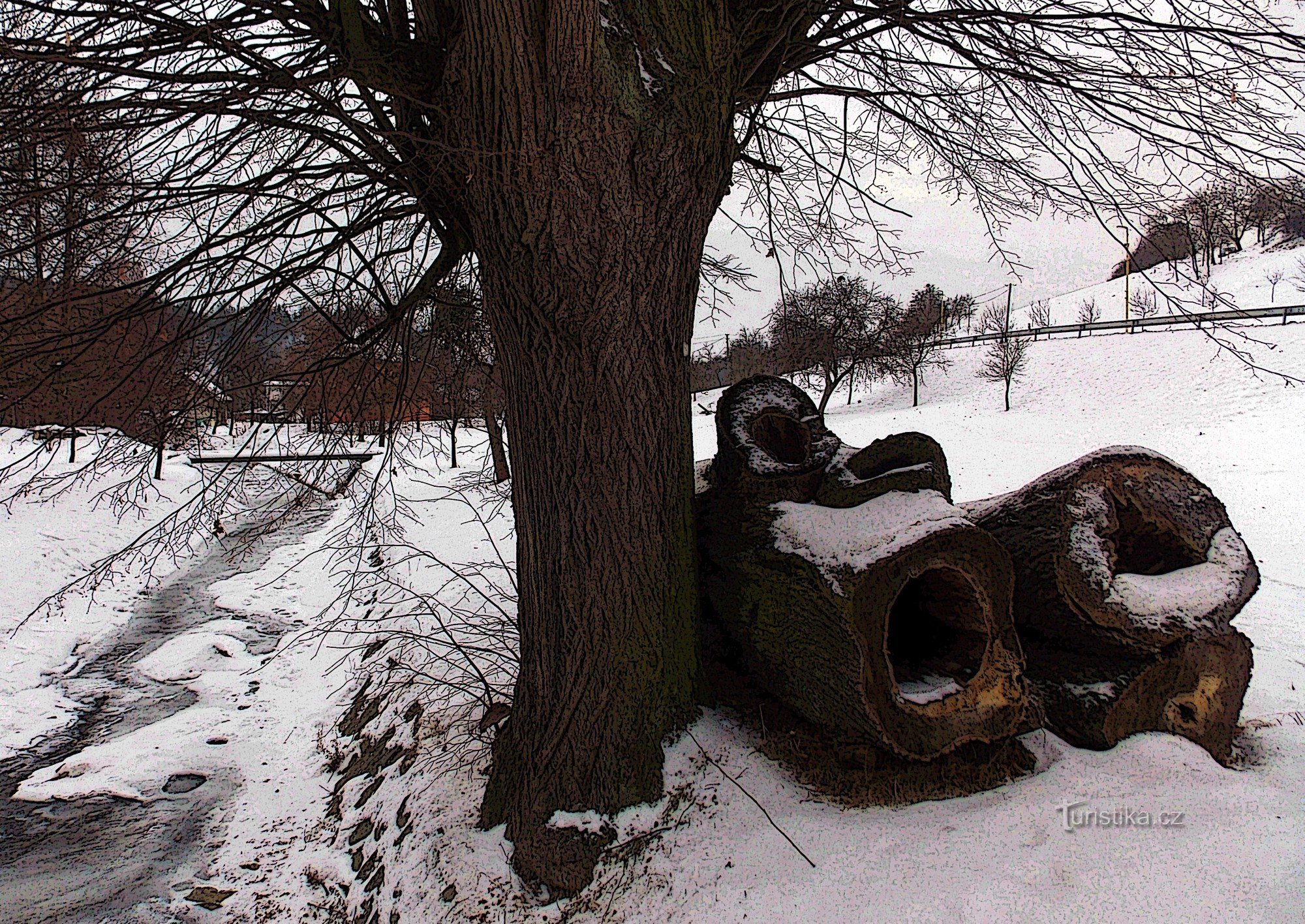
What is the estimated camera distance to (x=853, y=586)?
2.71 meters

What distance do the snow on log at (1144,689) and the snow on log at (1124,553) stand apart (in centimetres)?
9

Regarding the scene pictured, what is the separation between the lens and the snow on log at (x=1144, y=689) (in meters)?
3.05

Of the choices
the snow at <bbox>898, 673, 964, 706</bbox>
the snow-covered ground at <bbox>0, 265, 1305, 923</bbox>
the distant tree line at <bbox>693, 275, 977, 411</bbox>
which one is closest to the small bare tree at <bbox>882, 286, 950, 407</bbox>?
the distant tree line at <bbox>693, 275, 977, 411</bbox>

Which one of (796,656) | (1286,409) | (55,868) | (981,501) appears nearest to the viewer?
(796,656)

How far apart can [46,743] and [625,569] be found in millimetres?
7598

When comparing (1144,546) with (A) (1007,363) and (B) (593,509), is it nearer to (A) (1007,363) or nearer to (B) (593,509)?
(B) (593,509)

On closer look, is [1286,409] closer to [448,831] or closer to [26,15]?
[448,831]

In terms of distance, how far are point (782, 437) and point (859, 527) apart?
914mm

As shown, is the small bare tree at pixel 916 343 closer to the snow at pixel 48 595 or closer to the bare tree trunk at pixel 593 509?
the snow at pixel 48 595

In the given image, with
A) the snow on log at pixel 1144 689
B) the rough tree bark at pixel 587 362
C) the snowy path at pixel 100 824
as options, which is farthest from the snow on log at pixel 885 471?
the snowy path at pixel 100 824

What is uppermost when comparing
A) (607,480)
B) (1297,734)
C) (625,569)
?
(607,480)

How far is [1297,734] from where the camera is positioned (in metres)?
3.37

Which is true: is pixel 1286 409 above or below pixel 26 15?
below

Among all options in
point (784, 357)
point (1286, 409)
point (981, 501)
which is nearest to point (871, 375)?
point (784, 357)
